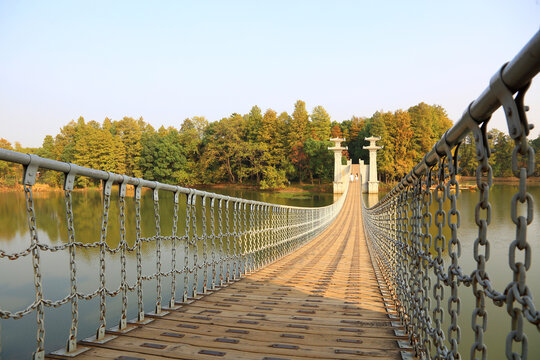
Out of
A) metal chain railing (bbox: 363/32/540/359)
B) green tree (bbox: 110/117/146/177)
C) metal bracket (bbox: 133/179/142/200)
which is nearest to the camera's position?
metal chain railing (bbox: 363/32/540/359)

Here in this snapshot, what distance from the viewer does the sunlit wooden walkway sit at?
1696 mm

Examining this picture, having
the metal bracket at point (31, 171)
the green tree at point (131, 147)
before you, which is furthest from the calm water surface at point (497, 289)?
the green tree at point (131, 147)

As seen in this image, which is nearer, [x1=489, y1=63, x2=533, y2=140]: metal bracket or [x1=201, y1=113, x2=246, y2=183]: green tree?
[x1=489, y1=63, x2=533, y2=140]: metal bracket

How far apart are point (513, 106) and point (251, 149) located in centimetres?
3751

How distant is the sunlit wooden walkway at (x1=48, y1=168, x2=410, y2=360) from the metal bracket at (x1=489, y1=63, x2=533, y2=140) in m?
1.33

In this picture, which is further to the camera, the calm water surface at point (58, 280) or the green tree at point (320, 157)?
the green tree at point (320, 157)

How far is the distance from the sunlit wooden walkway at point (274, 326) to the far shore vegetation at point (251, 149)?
3396 cm

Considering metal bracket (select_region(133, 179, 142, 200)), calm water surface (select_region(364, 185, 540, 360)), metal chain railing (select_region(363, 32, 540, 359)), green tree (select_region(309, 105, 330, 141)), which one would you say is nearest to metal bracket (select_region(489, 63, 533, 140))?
metal chain railing (select_region(363, 32, 540, 359))

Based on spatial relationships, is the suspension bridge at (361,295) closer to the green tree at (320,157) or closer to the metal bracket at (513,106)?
the metal bracket at (513,106)

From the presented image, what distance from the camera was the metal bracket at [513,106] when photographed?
0.73 m

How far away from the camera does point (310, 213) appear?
36.8ft

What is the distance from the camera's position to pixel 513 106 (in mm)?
754

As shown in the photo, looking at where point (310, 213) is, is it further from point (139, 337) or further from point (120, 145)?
point (120, 145)

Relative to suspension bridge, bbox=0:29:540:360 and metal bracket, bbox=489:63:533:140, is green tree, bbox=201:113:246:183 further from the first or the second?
metal bracket, bbox=489:63:533:140
